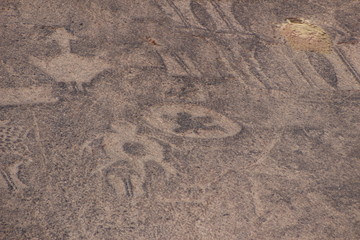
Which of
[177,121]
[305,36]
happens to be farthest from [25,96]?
[305,36]

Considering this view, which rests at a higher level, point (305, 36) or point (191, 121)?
point (191, 121)

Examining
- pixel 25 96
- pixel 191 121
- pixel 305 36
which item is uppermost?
pixel 25 96

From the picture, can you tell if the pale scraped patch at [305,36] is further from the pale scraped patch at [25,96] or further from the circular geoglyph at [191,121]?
the pale scraped patch at [25,96]

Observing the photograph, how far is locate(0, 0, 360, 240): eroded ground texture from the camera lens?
8.43ft

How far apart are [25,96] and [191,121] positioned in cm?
102

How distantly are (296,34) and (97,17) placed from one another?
60.8 inches

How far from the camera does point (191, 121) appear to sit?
3152mm

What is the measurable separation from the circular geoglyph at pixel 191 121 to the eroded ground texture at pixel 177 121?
0.03 ft

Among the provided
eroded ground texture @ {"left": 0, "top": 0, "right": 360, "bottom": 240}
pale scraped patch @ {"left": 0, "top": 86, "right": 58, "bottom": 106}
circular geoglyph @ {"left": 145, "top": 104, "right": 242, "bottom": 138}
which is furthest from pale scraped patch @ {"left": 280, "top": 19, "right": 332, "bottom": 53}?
pale scraped patch @ {"left": 0, "top": 86, "right": 58, "bottom": 106}

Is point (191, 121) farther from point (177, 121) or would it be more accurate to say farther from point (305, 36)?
point (305, 36)

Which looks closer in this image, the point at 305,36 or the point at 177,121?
the point at 177,121

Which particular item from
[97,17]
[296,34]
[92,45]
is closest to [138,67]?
[92,45]

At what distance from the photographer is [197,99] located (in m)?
3.32

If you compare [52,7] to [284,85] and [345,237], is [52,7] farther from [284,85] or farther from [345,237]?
[345,237]
